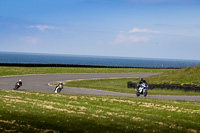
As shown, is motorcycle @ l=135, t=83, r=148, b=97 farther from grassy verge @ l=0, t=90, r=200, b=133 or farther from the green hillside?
the green hillside

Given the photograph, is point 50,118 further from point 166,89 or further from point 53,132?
point 166,89

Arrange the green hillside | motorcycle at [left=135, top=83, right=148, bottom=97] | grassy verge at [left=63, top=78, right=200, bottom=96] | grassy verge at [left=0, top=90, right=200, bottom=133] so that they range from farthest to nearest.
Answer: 1. the green hillside
2. grassy verge at [left=63, top=78, right=200, bottom=96]
3. motorcycle at [left=135, top=83, right=148, bottom=97]
4. grassy verge at [left=0, top=90, right=200, bottom=133]

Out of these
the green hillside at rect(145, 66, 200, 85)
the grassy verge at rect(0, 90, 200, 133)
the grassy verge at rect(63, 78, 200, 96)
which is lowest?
the grassy verge at rect(63, 78, 200, 96)

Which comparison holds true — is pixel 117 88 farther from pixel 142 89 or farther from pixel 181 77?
pixel 181 77

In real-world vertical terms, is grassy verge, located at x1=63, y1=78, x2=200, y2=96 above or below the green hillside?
below

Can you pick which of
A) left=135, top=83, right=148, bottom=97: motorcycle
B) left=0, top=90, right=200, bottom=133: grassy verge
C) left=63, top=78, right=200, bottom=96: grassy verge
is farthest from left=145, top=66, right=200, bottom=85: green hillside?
left=0, top=90, right=200, bottom=133: grassy verge

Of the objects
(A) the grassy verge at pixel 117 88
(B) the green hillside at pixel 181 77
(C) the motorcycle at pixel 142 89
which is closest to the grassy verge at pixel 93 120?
(C) the motorcycle at pixel 142 89

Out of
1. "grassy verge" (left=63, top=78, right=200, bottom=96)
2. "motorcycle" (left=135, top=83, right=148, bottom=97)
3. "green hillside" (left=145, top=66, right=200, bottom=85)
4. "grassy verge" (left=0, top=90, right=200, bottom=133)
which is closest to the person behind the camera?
"grassy verge" (left=0, top=90, right=200, bottom=133)

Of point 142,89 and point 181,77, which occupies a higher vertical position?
point 181,77

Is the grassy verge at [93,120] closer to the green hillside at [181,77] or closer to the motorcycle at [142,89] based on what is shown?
the motorcycle at [142,89]

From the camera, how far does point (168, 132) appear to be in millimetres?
11070

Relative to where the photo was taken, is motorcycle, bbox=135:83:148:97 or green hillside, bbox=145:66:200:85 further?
green hillside, bbox=145:66:200:85

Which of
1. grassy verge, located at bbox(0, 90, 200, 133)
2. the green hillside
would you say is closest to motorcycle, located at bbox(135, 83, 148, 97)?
grassy verge, located at bbox(0, 90, 200, 133)

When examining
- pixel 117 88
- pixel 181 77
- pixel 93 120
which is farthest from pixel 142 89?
pixel 181 77
